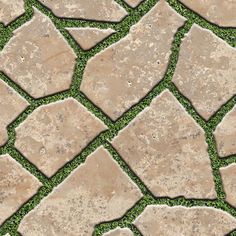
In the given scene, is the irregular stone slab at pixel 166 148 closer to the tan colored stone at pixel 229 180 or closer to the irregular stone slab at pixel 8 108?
the tan colored stone at pixel 229 180

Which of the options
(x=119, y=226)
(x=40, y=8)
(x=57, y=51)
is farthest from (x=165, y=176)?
(x=40, y=8)

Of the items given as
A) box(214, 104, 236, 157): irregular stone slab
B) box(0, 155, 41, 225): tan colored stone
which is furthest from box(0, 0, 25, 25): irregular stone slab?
box(214, 104, 236, 157): irregular stone slab

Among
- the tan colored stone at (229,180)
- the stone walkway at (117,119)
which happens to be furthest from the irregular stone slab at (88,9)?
the tan colored stone at (229,180)

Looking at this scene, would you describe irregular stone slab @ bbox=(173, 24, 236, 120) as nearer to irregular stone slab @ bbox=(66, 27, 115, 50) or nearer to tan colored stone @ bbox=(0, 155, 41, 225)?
irregular stone slab @ bbox=(66, 27, 115, 50)

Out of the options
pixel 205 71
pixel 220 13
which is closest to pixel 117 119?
pixel 205 71

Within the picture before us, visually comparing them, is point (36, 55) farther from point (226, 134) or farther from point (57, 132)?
point (226, 134)

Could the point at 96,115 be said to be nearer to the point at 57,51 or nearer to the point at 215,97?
the point at 57,51
